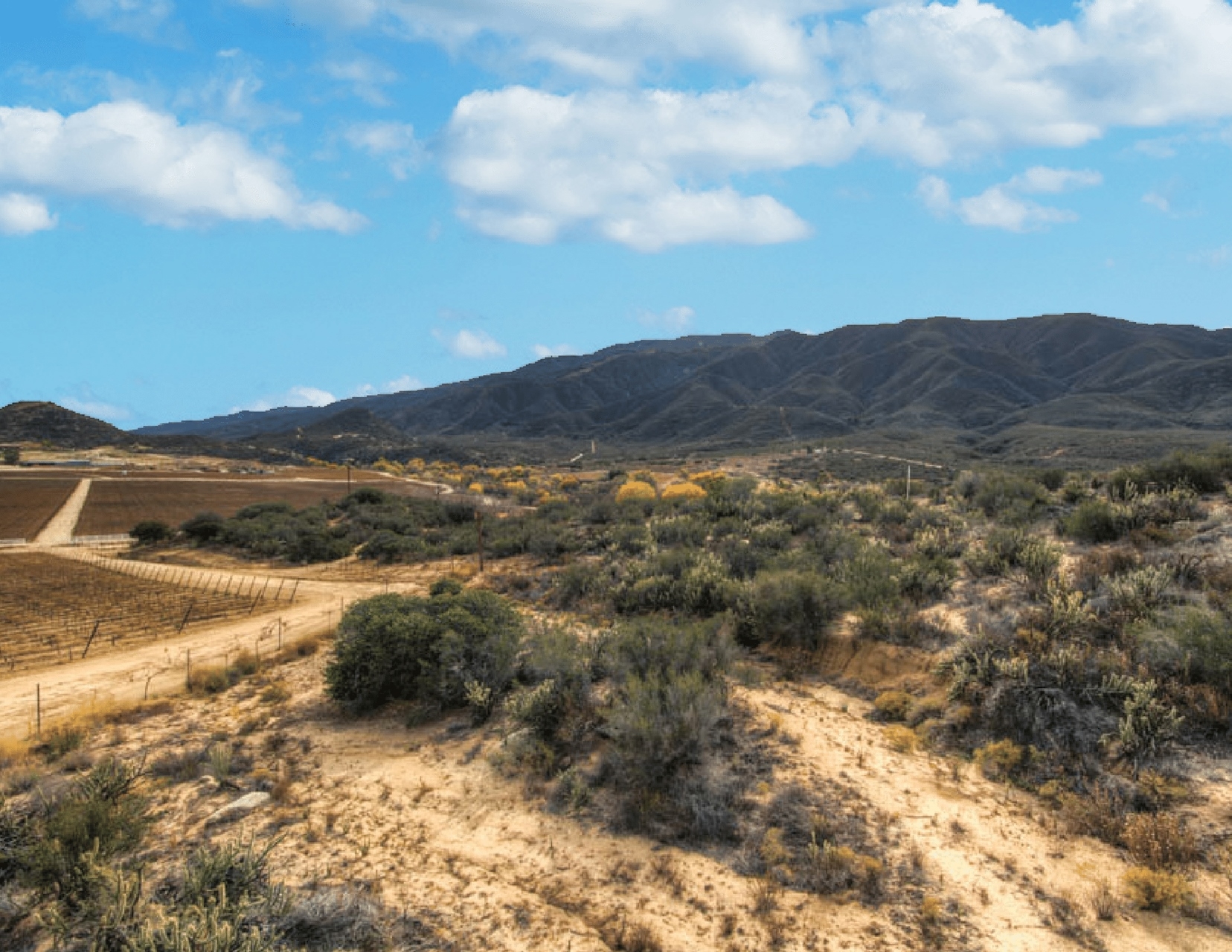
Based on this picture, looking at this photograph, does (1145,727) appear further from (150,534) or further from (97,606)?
(150,534)

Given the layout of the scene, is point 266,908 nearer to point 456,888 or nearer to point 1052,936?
point 456,888

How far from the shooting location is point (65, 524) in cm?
3075

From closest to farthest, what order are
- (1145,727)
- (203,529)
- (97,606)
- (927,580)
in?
1. (1145,727)
2. (927,580)
3. (97,606)
4. (203,529)

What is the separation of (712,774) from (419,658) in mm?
4716

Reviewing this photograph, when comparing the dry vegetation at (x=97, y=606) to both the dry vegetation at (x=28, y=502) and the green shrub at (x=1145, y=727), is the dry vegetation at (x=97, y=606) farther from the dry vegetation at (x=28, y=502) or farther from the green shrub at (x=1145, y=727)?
the green shrub at (x=1145, y=727)

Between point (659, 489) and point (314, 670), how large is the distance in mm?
23342

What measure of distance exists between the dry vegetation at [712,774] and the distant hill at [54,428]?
97.3m

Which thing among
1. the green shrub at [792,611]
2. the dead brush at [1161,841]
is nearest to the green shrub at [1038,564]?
the green shrub at [792,611]

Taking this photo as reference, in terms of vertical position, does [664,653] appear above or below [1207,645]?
below

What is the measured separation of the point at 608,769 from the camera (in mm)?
6730

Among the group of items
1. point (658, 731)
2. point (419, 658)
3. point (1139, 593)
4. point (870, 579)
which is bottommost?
point (419, 658)

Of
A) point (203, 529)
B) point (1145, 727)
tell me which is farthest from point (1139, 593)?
point (203, 529)

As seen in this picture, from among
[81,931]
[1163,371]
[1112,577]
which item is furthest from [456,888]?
[1163,371]

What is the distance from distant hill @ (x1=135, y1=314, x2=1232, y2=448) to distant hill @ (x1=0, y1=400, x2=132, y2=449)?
28.7 m
